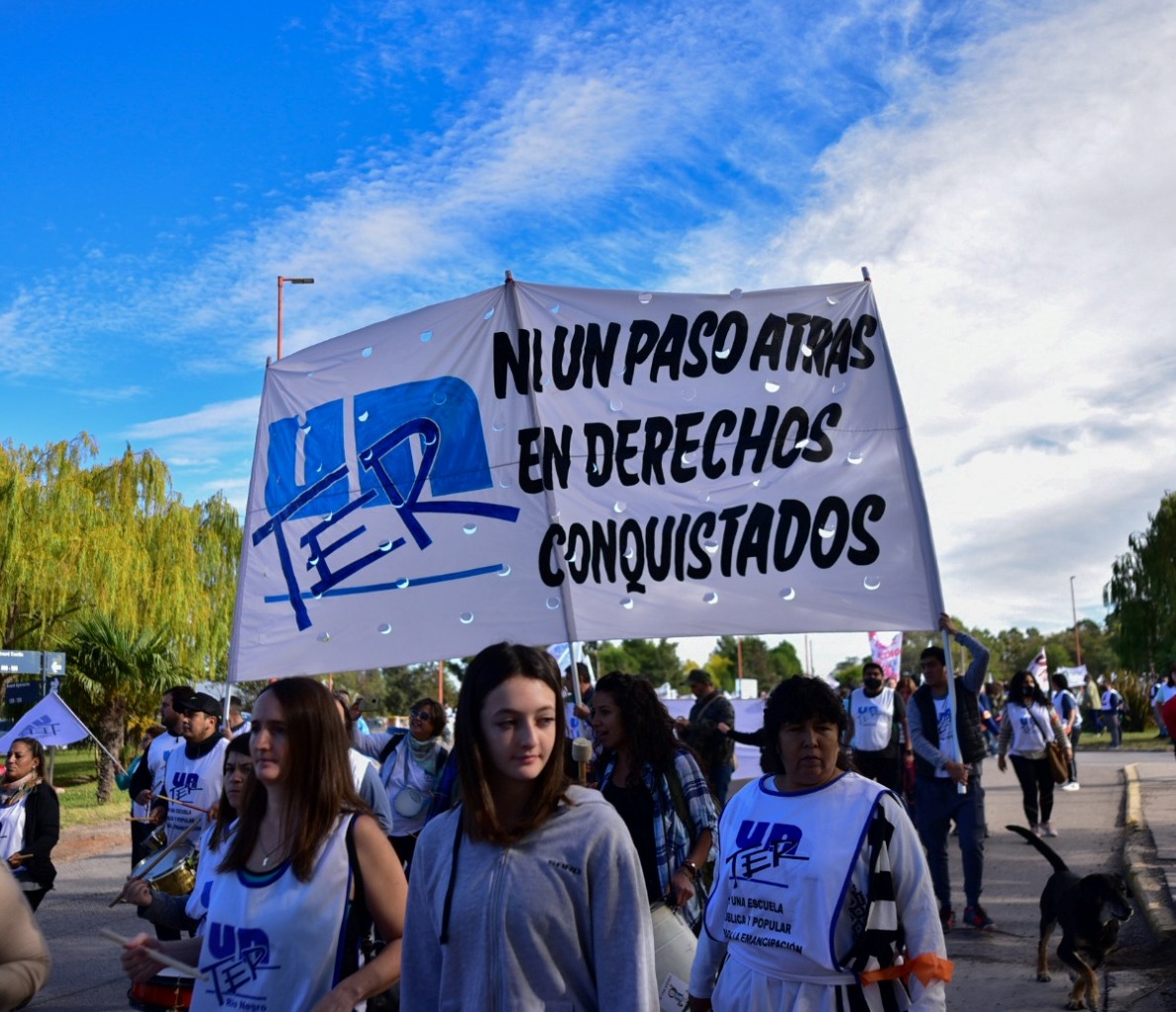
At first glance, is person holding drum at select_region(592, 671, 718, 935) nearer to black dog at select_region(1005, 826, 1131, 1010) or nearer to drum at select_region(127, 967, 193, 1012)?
drum at select_region(127, 967, 193, 1012)

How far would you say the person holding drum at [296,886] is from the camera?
9.38 feet

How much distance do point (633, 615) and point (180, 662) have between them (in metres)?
22.9

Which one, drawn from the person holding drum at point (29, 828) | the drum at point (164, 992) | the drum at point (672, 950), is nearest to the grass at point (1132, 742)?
the person holding drum at point (29, 828)

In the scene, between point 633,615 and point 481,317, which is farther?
point 481,317

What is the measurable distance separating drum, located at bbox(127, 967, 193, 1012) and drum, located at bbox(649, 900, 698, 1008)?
1.53 meters

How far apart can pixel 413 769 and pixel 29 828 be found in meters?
2.34

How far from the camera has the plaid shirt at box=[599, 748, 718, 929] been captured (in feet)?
15.4

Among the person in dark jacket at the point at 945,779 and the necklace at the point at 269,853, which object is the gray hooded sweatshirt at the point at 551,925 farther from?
the person in dark jacket at the point at 945,779

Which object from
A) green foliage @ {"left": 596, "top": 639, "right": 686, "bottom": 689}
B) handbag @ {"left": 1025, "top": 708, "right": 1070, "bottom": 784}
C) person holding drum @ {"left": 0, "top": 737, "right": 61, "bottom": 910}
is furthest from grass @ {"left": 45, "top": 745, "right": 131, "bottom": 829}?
green foliage @ {"left": 596, "top": 639, "right": 686, "bottom": 689}

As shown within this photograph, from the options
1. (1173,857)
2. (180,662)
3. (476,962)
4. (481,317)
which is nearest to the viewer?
(476,962)

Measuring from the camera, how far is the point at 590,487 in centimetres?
620

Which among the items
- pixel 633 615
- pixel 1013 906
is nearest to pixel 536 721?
pixel 633 615

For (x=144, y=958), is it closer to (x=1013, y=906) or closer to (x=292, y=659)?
(x=292, y=659)

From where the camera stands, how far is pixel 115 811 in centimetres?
2039
